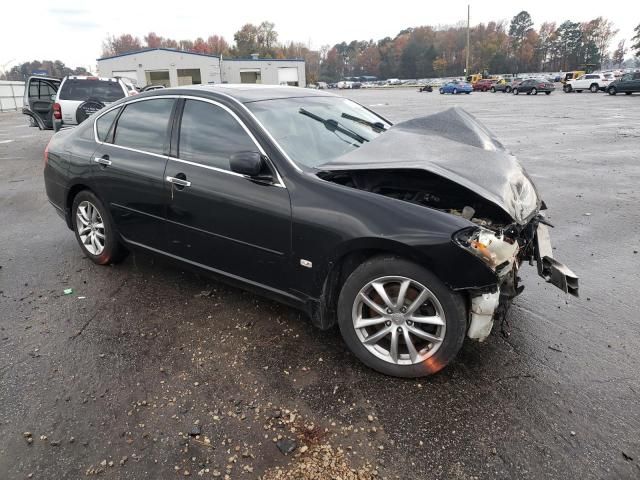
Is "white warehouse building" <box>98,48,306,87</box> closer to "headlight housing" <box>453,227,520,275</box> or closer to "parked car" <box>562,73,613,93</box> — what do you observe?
"parked car" <box>562,73,613,93</box>

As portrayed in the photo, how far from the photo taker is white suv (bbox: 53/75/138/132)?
36.0 ft

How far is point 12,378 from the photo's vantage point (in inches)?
116

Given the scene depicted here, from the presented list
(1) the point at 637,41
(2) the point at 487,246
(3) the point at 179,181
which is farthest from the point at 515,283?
(1) the point at 637,41

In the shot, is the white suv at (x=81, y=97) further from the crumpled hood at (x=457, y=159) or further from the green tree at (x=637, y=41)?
the green tree at (x=637, y=41)

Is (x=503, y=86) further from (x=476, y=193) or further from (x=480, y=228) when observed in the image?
(x=480, y=228)

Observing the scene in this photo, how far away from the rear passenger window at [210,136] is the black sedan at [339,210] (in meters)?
0.01

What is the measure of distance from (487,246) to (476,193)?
1.14 ft

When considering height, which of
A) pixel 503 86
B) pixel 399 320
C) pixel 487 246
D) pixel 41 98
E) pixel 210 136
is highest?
pixel 503 86

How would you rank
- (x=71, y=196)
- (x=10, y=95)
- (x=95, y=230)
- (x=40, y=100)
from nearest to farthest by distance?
(x=95, y=230), (x=71, y=196), (x=40, y=100), (x=10, y=95)

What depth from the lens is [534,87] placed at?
41594mm

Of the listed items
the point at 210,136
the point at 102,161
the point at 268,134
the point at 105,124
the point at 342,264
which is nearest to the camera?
the point at 342,264

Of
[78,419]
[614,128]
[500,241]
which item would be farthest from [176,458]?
[614,128]

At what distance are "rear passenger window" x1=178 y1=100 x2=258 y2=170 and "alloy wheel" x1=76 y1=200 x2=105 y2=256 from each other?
144 cm

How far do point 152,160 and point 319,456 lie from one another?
2.67 metres
